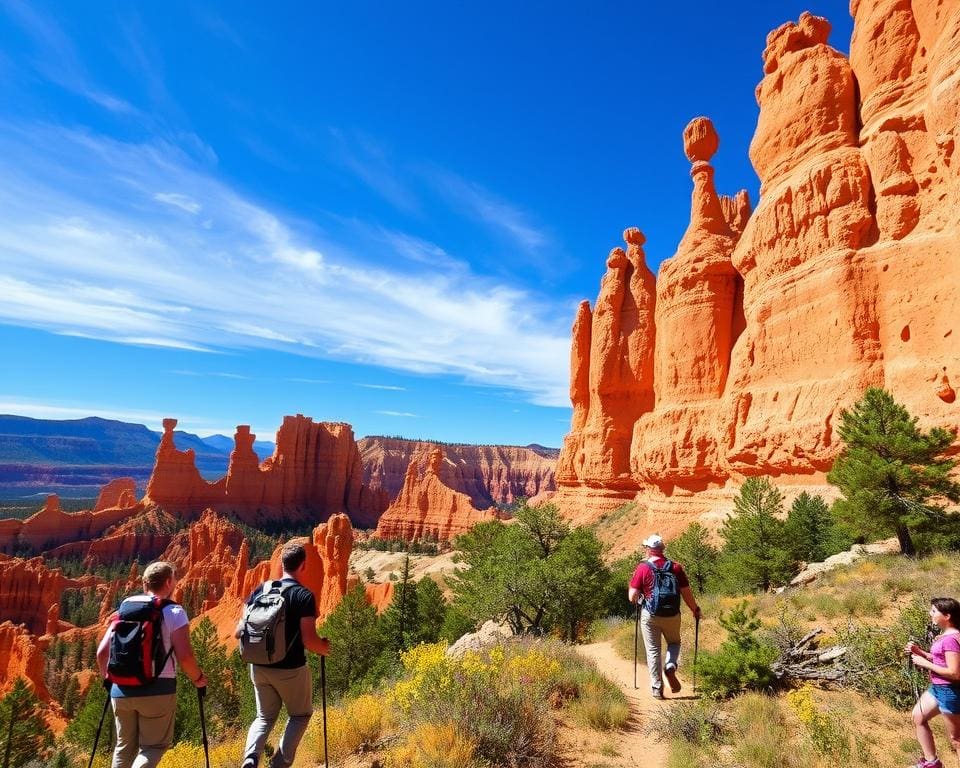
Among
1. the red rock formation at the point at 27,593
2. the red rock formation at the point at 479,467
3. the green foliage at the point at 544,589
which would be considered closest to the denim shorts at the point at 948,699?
the green foliage at the point at 544,589

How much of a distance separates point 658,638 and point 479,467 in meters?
168

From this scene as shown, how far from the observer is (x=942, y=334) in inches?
793

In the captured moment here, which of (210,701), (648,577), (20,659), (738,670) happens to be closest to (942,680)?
(738,670)

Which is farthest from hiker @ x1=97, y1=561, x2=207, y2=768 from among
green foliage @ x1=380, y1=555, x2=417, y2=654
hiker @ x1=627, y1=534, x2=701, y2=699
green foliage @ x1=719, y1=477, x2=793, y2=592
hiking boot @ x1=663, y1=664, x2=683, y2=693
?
green foliage @ x1=380, y1=555, x2=417, y2=654

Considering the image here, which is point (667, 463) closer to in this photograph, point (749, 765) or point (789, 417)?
point (789, 417)

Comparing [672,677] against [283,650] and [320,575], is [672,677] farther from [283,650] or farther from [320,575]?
[320,575]

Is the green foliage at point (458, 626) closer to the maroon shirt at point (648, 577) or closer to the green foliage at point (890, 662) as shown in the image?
the maroon shirt at point (648, 577)

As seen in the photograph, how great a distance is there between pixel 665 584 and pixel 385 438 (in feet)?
582

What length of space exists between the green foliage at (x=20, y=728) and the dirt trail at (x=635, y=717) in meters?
22.7

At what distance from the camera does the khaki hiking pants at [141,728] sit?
4.46 meters

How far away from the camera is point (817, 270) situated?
25500mm

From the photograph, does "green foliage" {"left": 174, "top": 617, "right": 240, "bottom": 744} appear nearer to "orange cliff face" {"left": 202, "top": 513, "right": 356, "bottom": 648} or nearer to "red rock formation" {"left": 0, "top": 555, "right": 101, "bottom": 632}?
"orange cliff face" {"left": 202, "top": 513, "right": 356, "bottom": 648}

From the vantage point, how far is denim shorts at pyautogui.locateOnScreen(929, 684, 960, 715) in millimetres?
4375

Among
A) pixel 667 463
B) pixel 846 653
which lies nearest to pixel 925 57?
pixel 667 463
